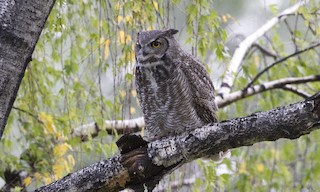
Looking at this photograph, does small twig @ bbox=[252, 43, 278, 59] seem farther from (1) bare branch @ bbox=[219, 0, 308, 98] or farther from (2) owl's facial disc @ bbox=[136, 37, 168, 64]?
(2) owl's facial disc @ bbox=[136, 37, 168, 64]

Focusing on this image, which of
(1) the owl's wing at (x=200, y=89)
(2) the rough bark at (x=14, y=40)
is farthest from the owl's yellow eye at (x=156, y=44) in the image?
(2) the rough bark at (x=14, y=40)

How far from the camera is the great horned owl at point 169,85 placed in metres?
2.85

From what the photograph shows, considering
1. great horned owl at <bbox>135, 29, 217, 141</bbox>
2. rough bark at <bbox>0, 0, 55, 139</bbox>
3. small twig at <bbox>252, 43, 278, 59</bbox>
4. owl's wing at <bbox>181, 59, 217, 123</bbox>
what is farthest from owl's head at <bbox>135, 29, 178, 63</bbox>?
small twig at <bbox>252, 43, 278, 59</bbox>

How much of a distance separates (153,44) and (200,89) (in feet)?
1.06

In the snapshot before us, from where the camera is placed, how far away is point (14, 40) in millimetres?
2193

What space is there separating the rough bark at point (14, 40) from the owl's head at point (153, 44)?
0.68 m

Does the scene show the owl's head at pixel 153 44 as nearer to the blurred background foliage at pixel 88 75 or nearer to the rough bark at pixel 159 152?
the blurred background foliage at pixel 88 75

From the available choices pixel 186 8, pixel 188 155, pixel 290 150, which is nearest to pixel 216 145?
pixel 188 155

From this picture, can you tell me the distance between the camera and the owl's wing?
2.91m

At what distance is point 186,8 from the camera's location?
9.27ft

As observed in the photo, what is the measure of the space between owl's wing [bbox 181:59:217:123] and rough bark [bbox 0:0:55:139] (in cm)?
89

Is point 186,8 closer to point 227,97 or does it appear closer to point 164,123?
point 164,123

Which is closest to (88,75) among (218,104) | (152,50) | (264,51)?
(218,104)

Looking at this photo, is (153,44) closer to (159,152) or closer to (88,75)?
(159,152)
